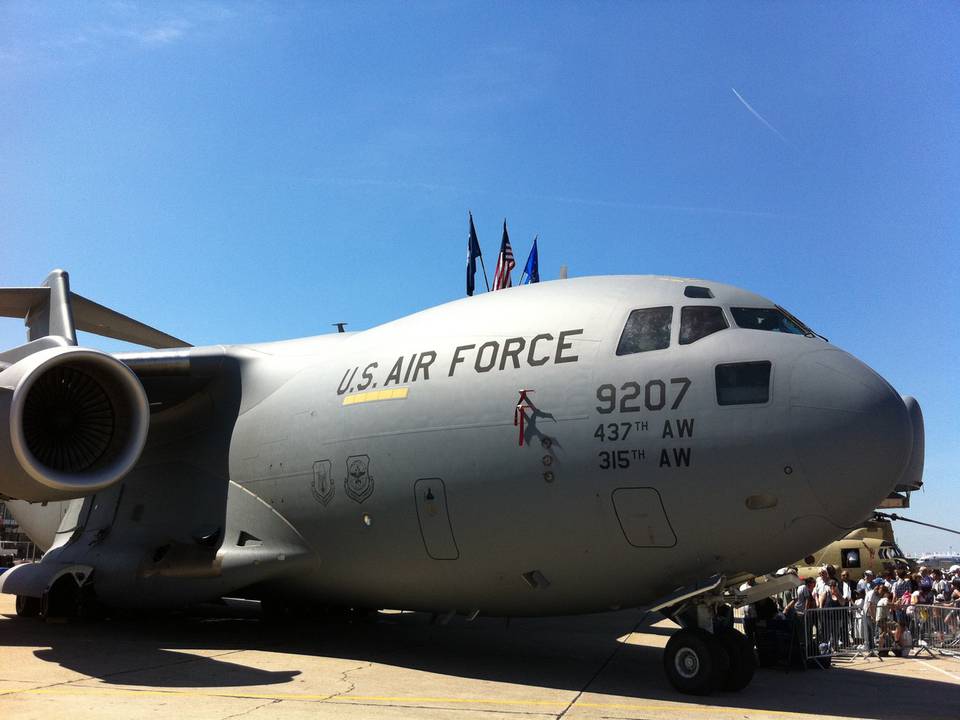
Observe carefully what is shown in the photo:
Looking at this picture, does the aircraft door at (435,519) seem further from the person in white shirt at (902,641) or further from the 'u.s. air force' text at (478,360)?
the person in white shirt at (902,641)

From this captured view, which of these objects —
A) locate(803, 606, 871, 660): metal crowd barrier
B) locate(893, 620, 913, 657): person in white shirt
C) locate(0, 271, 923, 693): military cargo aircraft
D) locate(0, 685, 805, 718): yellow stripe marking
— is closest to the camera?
locate(0, 685, 805, 718): yellow stripe marking

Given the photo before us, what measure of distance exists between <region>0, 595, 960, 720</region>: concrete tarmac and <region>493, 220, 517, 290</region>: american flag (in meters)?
10.6

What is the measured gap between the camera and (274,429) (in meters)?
11.0

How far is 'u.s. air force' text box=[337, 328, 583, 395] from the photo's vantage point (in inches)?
348

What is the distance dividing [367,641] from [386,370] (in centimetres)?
393

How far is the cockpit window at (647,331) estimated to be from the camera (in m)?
8.46

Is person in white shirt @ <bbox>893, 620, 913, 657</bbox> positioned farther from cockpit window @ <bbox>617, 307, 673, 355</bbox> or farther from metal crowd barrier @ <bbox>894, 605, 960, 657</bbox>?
cockpit window @ <bbox>617, 307, 673, 355</bbox>

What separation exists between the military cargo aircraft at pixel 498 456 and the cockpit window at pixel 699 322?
2 cm

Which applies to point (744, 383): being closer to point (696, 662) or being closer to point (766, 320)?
point (766, 320)

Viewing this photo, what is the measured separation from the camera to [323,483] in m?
10.1

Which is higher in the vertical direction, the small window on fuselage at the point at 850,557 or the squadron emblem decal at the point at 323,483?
the squadron emblem decal at the point at 323,483

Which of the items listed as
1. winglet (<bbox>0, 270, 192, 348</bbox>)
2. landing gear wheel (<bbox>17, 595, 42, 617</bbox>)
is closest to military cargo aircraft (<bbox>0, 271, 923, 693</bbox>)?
landing gear wheel (<bbox>17, 595, 42, 617</bbox>)

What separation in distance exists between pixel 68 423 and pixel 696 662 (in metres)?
7.61

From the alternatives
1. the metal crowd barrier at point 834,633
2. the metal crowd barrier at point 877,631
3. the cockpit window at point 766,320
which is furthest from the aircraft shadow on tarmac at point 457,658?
the cockpit window at point 766,320
